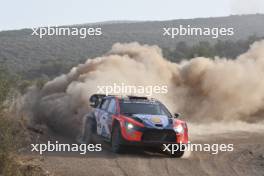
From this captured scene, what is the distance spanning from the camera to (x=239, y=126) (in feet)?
85.3

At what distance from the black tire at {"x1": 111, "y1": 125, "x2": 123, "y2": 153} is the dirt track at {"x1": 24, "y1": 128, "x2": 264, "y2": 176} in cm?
20

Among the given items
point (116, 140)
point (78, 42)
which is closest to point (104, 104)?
point (116, 140)

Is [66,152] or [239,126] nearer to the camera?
[66,152]

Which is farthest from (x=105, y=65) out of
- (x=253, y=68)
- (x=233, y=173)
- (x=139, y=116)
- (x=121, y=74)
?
(x=233, y=173)

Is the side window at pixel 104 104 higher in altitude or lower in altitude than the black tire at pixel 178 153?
higher

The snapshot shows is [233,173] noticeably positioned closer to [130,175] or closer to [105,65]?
[130,175]

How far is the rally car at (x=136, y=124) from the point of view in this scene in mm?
15930

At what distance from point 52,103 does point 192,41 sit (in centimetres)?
6516

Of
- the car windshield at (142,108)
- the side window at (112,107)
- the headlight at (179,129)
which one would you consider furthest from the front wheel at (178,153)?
the side window at (112,107)

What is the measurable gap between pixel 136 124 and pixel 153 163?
148cm

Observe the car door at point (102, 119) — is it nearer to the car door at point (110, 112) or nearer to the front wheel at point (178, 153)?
the car door at point (110, 112)

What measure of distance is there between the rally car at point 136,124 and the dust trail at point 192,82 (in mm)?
8681

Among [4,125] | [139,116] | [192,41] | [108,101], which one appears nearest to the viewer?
[4,125]

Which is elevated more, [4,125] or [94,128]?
[4,125]
